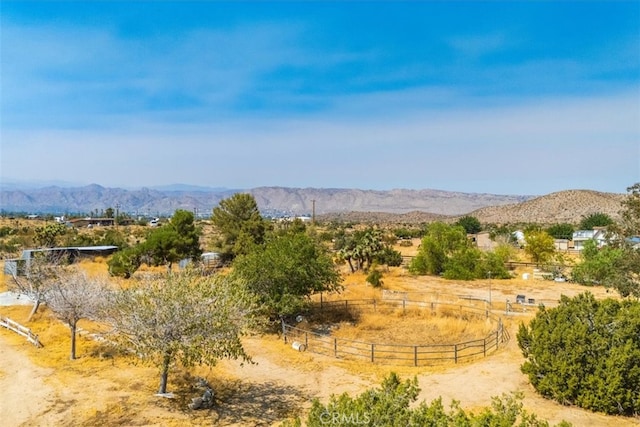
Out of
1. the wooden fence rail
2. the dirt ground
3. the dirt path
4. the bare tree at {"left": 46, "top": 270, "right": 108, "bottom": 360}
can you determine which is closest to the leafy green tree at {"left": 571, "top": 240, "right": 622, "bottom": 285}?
the dirt ground

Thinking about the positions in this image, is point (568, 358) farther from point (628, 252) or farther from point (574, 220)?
point (574, 220)

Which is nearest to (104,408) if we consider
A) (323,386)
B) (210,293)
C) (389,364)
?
(210,293)

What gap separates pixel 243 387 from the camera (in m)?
16.5

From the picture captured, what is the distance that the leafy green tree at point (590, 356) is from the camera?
1402 cm

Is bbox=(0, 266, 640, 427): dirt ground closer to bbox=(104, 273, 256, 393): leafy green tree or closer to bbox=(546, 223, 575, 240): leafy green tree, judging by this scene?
bbox=(104, 273, 256, 393): leafy green tree

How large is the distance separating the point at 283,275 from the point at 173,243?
19.8 meters

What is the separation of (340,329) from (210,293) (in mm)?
12600

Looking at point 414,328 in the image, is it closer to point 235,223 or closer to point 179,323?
point 179,323

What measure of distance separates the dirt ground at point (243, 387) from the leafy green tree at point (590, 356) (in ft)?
1.63

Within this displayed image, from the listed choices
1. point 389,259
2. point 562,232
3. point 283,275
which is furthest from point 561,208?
point 283,275

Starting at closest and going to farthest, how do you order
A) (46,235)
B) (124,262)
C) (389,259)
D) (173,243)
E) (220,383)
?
(220,383) < (124,262) < (173,243) < (389,259) < (46,235)

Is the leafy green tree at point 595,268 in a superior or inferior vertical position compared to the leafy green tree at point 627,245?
inferior

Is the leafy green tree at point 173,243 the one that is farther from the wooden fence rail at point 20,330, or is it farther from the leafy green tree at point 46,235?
the leafy green tree at point 46,235

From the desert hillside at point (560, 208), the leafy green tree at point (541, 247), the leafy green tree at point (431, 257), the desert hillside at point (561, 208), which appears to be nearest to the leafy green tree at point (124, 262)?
the leafy green tree at point (431, 257)
